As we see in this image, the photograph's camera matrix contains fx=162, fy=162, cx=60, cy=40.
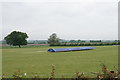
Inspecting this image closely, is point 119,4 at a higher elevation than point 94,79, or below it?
higher

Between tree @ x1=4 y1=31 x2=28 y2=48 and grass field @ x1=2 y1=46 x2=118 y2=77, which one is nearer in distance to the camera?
grass field @ x1=2 y1=46 x2=118 y2=77

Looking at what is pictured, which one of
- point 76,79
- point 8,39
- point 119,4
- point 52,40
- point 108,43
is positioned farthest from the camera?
point 52,40

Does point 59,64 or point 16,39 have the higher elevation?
point 16,39

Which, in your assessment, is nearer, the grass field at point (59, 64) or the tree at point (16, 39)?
the grass field at point (59, 64)

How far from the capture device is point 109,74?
2488 mm

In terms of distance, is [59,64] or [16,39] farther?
[16,39]

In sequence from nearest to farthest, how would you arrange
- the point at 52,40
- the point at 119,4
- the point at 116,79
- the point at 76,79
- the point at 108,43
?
the point at 116,79 < the point at 76,79 < the point at 119,4 < the point at 108,43 < the point at 52,40

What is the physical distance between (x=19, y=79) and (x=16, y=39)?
26.3 metres

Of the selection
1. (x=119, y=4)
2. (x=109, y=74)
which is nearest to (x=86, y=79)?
(x=109, y=74)

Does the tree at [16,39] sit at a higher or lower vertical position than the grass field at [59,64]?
higher

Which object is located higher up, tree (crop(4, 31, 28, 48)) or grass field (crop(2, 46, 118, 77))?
tree (crop(4, 31, 28, 48))

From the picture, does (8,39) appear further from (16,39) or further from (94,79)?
(94,79)

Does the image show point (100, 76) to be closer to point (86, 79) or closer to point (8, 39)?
point (86, 79)

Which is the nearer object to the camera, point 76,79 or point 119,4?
point 76,79
